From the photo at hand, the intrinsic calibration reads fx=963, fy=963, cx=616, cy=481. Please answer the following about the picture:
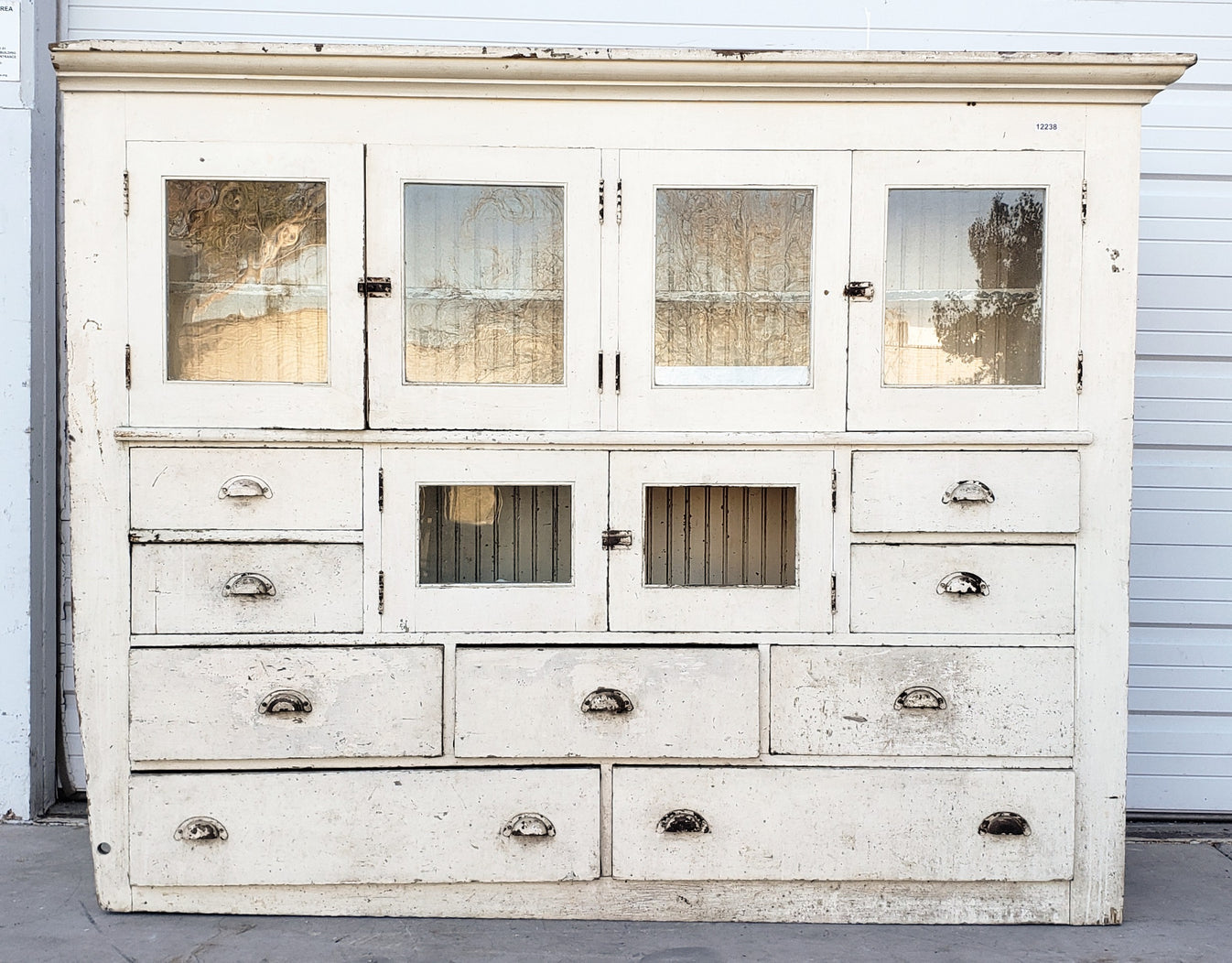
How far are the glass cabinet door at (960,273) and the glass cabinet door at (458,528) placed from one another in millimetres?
719

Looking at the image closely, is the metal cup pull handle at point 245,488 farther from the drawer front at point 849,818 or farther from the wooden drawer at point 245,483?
the drawer front at point 849,818

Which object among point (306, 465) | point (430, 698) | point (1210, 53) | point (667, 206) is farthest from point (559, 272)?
point (1210, 53)

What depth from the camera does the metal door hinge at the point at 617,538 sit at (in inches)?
95.9

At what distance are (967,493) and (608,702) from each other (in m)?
1.05

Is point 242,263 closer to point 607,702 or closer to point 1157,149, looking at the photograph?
point 607,702

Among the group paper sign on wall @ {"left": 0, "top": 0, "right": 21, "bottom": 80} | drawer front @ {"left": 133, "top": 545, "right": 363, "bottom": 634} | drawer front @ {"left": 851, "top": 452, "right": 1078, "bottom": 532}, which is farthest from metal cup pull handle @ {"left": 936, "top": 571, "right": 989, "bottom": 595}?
paper sign on wall @ {"left": 0, "top": 0, "right": 21, "bottom": 80}

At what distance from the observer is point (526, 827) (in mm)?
2447

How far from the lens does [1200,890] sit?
2.75 m

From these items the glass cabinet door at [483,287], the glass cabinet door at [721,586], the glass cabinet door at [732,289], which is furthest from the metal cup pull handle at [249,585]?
the glass cabinet door at [732,289]

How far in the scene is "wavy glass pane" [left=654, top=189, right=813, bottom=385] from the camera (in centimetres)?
246

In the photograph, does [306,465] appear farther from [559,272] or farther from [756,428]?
[756,428]

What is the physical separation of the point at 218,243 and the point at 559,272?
870 mm

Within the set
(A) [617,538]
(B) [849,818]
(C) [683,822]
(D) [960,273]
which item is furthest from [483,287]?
(B) [849,818]

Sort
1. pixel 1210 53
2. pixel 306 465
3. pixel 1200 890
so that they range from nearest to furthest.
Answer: pixel 306 465, pixel 1200 890, pixel 1210 53
